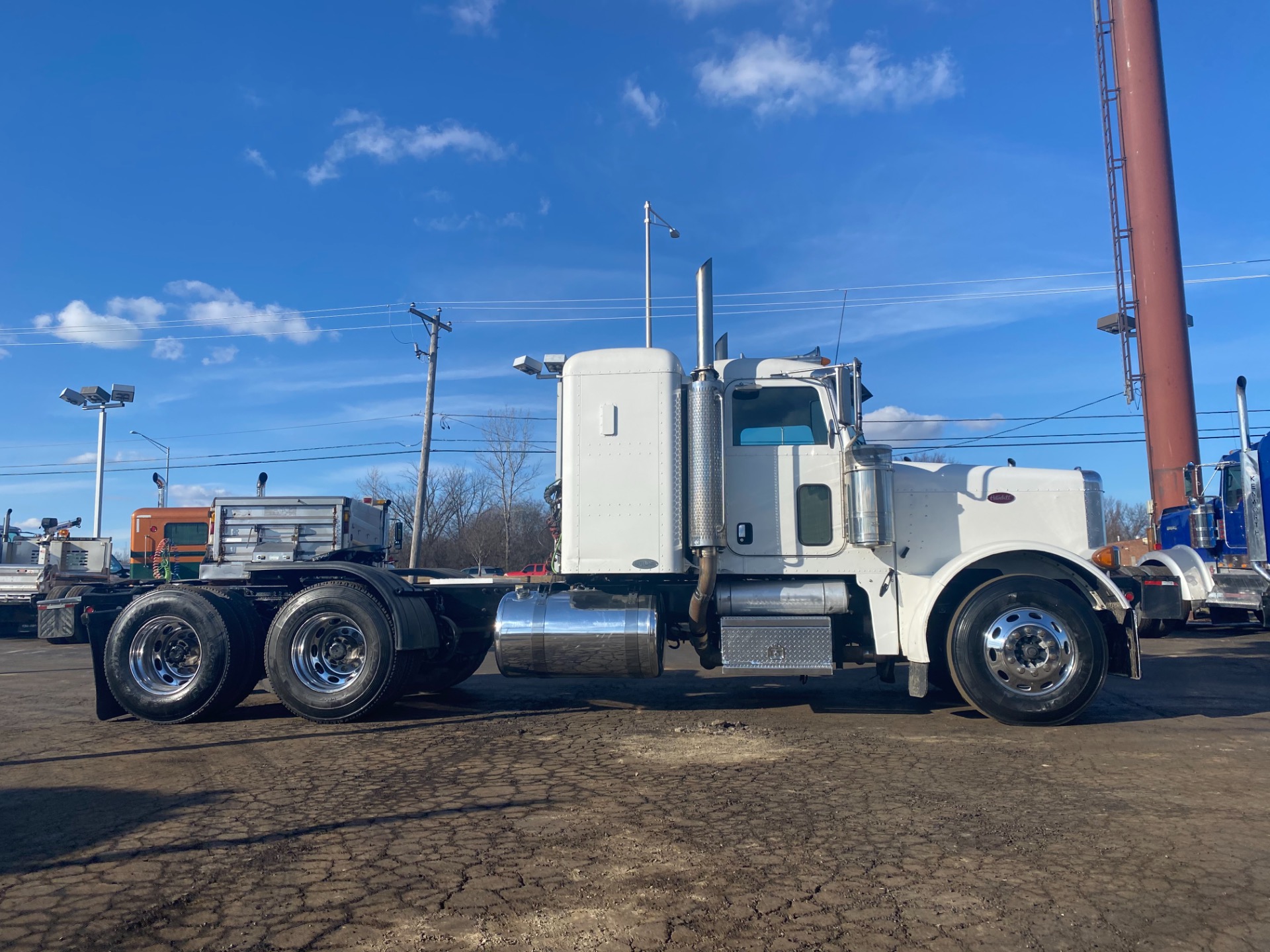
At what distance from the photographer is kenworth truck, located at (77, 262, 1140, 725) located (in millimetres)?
7246

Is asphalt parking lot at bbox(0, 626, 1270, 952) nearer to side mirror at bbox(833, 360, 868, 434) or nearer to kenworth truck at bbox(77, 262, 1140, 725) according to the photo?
kenworth truck at bbox(77, 262, 1140, 725)

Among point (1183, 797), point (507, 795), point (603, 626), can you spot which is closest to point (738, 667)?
point (603, 626)

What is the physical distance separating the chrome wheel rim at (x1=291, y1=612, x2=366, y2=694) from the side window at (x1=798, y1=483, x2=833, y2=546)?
13.1 feet

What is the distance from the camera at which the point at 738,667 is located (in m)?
7.25

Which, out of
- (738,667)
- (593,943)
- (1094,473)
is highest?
(1094,473)

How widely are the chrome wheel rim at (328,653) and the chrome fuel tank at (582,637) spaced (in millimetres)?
1271

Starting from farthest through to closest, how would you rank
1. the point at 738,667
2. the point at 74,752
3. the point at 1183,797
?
the point at 738,667, the point at 74,752, the point at 1183,797

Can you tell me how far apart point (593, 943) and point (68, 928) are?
2.06 m

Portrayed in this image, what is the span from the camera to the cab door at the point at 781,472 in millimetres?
7566

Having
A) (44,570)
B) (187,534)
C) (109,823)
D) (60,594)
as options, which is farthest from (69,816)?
(187,534)

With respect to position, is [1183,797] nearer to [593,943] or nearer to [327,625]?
[593,943]

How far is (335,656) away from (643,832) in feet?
13.7

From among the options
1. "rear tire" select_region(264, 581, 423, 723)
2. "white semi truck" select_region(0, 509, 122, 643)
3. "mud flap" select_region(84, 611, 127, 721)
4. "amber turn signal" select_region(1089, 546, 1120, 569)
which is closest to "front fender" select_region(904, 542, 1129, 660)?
"amber turn signal" select_region(1089, 546, 1120, 569)

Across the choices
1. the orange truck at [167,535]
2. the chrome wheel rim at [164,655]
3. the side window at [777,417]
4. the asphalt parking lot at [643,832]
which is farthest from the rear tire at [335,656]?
the orange truck at [167,535]
